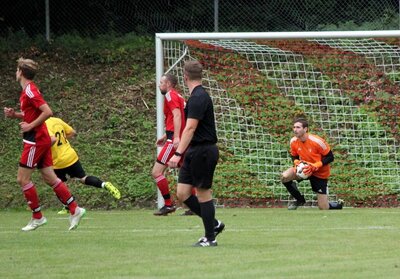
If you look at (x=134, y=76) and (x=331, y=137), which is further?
(x=134, y=76)

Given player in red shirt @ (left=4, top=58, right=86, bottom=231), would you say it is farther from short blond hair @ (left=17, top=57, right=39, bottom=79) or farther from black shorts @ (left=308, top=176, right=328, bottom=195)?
black shorts @ (left=308, top=176, right=328, bottom=195)

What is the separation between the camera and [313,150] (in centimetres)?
1727

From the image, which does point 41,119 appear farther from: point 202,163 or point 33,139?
point 202,163

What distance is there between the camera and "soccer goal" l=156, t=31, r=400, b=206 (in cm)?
1911

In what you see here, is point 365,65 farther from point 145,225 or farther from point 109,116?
point 145,225

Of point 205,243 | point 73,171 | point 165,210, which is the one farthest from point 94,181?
point 205,243

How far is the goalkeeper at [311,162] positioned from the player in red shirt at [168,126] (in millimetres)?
2171

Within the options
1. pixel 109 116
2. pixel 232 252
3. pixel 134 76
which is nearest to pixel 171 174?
pixel 109 116

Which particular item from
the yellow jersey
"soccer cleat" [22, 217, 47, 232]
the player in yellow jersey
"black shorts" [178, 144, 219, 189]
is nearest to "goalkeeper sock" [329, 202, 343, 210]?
the player in yellow jersey

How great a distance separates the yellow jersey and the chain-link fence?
763cm

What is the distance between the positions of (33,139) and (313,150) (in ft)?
19.1

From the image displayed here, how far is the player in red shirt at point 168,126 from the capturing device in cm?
1498

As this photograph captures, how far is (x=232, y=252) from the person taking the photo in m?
10.3

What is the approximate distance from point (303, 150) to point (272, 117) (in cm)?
330
